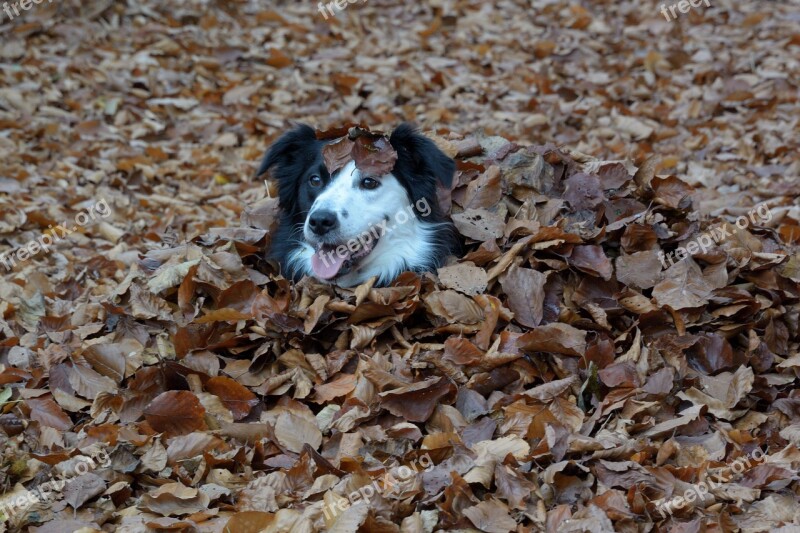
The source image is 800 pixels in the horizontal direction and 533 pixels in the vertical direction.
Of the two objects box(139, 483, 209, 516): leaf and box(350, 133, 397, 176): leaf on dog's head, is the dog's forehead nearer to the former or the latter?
box(350, 133, 397, 176): leaf on dog's head

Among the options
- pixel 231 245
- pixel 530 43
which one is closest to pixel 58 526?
pixel 231 245

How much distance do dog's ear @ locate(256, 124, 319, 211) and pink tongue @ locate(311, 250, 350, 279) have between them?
15.6 inches

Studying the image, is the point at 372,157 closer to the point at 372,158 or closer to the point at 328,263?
the point at 372,158

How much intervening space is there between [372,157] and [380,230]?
37 cm

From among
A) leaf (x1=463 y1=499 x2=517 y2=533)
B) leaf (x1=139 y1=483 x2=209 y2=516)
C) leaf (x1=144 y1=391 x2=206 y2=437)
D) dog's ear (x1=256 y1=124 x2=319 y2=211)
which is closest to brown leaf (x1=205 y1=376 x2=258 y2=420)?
leaf (x1=144 y1=391 x2=206 y2=437)

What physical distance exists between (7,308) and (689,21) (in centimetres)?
831

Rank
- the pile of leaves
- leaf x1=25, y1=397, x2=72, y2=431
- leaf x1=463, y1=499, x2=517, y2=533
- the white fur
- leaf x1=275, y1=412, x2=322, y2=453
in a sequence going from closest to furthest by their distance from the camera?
leaf x1=463, y1=499, x2=517, y2=533, the pile of leaves, leaf x1=275, y1=412, x2=322, y2=453, leaf x1=25, y1=397, x2=72, y2=431, the white fur

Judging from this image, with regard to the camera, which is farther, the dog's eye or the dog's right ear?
the dog's right ear

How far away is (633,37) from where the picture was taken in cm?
973

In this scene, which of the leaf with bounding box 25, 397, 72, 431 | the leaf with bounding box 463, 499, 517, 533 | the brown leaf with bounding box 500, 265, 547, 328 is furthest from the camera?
the brown leaf with bounding box 500, 265, 547, 328

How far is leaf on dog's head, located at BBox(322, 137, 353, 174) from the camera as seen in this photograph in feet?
14.0

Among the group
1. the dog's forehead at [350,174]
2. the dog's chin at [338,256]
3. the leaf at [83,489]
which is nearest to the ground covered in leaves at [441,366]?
the leaf at [83,489]

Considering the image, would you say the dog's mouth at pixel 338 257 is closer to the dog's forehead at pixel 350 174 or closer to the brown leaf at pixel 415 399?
the dog's forehead at pixel 350 174

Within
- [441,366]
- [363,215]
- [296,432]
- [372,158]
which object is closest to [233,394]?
[296,432]
